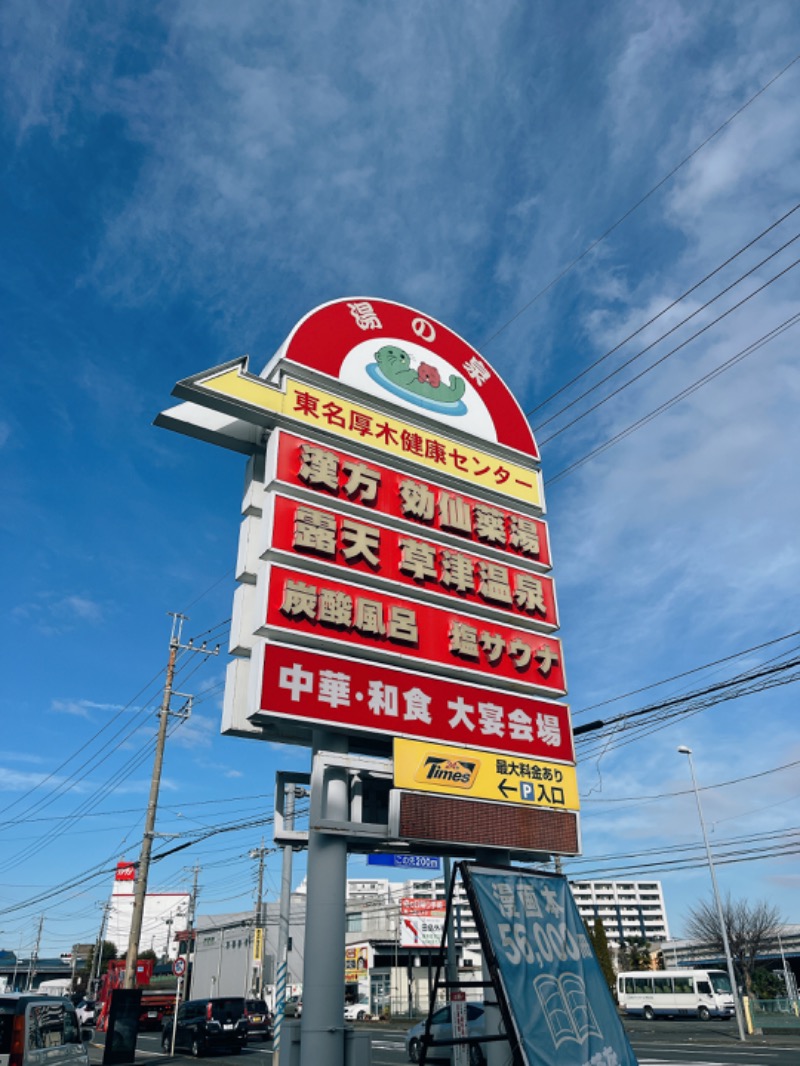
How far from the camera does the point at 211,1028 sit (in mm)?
23141

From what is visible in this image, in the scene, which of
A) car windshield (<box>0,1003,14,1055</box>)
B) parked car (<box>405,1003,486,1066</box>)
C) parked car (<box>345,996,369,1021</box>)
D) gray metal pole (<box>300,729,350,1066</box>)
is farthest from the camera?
parked car (<box>345,996,369,1021</box>)

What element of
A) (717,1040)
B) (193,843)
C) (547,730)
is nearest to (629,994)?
(717,1040)

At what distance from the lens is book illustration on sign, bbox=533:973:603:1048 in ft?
21.9

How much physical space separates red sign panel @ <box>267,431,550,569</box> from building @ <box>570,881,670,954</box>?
149105mm

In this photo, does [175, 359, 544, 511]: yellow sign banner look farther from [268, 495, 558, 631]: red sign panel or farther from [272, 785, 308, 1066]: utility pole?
[272, 785, 308, 1066]: utility pole

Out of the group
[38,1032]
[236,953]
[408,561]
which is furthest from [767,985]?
[38,1032]

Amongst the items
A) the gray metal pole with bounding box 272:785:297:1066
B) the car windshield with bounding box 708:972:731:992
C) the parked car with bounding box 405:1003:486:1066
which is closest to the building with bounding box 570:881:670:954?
the car windshield with bounding box 708:972:731:992

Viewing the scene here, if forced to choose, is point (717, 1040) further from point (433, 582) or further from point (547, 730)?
point (433, 582)

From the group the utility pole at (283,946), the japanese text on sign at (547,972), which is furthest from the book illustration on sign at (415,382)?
the japanese text on sign at (547,972)

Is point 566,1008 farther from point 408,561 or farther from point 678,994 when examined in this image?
point 678,994

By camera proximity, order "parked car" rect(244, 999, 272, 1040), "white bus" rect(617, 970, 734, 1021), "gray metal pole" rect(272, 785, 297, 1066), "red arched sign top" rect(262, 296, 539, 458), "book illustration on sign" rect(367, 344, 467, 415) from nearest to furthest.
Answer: "gray metal pole" rect(272, 785, 297, 1066) < "red arched sign top" rect(262, 296, 539, 458) < "book illustration on sign" rect(367, 344, 467, 415) < "parked car" rect(244, 999, 272, 1040) < "white bus" rect(617, 970, 734, 1021)

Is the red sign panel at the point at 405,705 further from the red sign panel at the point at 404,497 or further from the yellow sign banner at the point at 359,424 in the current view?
the yellow sign banner at the point at 359,424

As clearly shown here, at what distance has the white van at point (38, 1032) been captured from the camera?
9.32 metres

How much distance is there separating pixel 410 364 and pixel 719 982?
4032 cm
